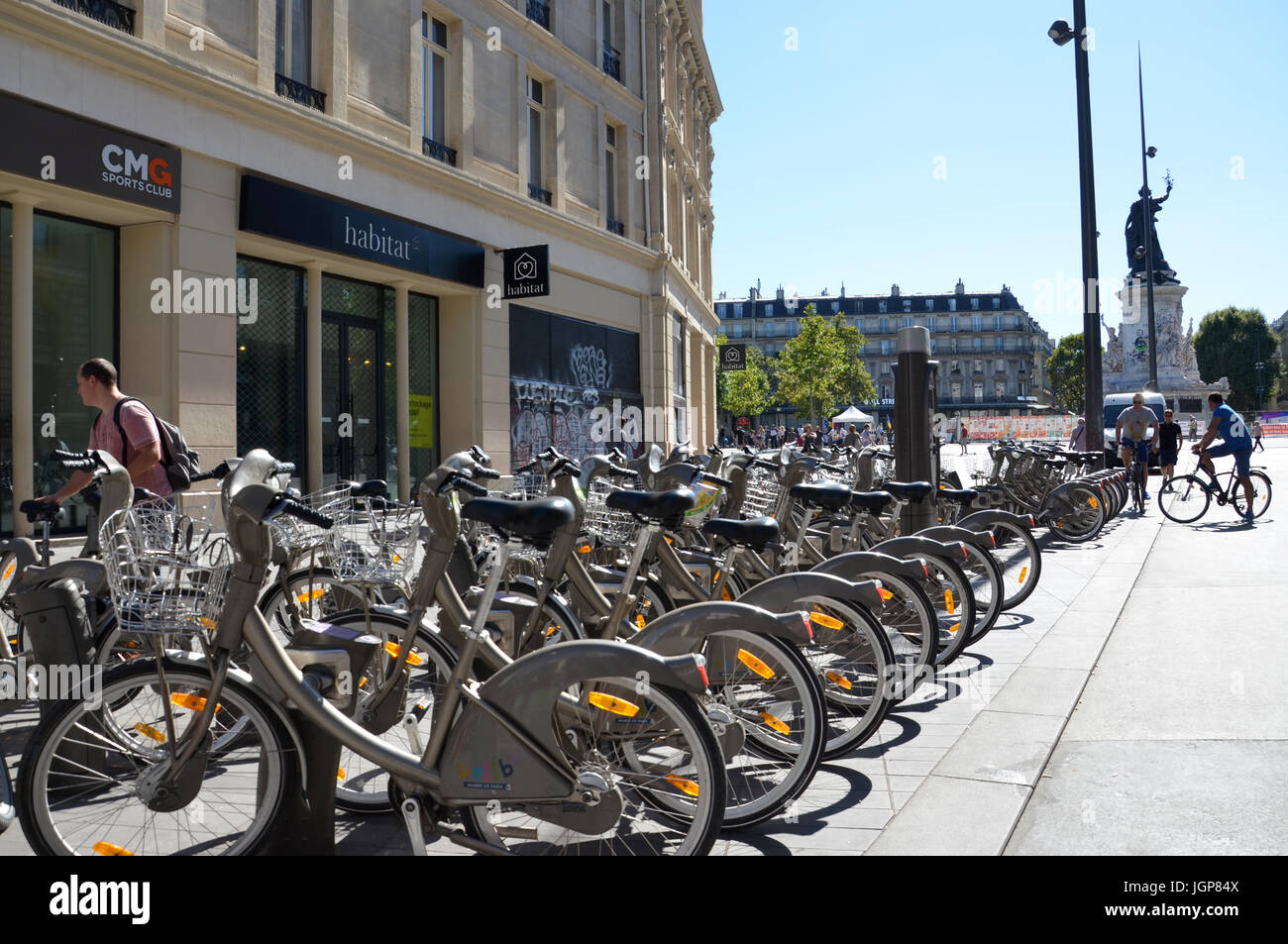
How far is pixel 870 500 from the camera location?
5238 millimetres

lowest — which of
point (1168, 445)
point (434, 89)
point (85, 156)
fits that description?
point (1168, 445)

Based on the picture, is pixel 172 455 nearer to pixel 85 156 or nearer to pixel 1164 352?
pixel 85 156

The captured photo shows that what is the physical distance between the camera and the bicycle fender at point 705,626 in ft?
9.94

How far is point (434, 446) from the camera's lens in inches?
594

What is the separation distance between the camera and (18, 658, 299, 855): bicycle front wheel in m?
2.64

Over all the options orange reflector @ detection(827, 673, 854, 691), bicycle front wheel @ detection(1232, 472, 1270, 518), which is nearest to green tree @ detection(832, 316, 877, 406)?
bicycle front wheel @ detection(1232, 472, 1270, 518)

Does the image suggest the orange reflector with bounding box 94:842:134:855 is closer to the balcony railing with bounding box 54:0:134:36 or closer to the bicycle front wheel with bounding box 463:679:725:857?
the bicycle front wheel with bounding box 463:679:725:857

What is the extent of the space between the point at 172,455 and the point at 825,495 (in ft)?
11.7

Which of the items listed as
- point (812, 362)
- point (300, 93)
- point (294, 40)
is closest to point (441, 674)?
point (300, 93)

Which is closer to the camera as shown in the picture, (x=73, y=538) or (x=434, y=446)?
(x=73, y=538)
